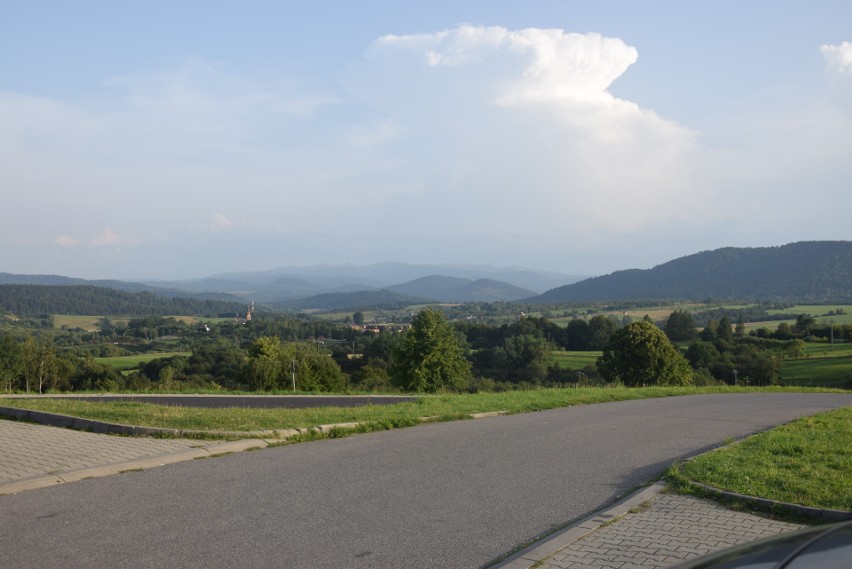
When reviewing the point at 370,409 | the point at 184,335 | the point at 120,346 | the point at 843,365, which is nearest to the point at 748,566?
the point at 370,409

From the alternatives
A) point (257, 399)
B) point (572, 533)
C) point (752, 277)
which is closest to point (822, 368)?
point (257, 399)

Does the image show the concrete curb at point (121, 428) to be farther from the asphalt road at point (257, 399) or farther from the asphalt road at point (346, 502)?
the asphalt road at point (257, 399)

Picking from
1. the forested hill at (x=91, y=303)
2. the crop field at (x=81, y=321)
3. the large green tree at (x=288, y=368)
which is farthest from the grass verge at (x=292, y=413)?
the forested hill at (x=91, y=303)

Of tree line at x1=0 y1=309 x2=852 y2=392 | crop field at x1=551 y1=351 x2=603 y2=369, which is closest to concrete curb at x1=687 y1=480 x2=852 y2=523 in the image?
tree line at x1=0 y1=309 x2=852 y2=392

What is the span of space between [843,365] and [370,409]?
143ft

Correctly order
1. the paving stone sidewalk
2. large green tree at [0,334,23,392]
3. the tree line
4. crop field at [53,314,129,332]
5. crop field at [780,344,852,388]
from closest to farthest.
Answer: the paving stone sidewalk < large green tree at [0,334,23,392] < the tree line < crop field at [780,344,852,388] < crop field at [53,314,129,332]

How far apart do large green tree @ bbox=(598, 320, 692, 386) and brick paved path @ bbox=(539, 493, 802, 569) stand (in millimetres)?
33652

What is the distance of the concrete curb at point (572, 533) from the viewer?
207 inches

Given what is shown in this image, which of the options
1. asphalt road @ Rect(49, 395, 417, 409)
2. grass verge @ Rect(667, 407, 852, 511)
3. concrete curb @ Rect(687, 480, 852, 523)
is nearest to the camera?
concrete curb @ Rect(687, 480, 852, 523)

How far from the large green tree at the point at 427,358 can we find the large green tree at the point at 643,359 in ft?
31.3

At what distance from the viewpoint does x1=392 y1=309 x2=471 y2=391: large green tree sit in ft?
120

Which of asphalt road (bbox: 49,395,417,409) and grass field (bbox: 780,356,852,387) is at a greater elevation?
asphalt road (bbox: 49,395,417,409)

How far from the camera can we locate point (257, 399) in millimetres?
21078

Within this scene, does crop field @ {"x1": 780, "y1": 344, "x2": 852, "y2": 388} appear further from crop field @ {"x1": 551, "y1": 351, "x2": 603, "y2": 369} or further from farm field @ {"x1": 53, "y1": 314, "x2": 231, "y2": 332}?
farm field @ {"x1": 53, "y1": 314, "x2": 231, "y2": 332}
